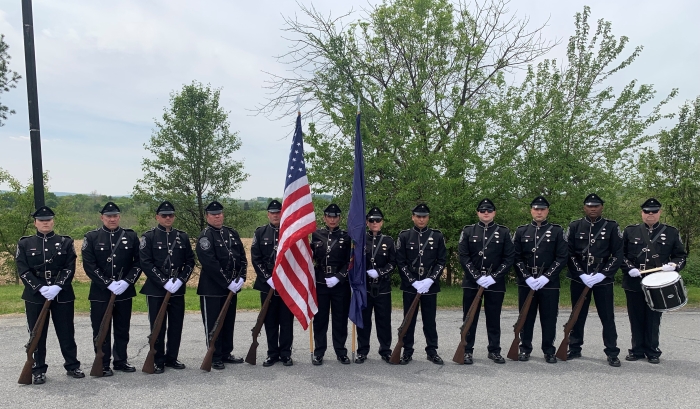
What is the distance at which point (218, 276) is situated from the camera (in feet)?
19.4

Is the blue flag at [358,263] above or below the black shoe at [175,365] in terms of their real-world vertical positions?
above

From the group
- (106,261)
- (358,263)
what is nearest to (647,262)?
(358,263)

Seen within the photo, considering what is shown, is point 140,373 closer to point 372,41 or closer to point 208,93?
point 372,41

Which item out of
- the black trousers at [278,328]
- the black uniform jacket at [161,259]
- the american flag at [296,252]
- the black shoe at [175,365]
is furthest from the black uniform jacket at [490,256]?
the black shoe at [175,365]

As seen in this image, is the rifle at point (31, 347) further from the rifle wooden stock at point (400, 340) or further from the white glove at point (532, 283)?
the white glove at point (532, 283)

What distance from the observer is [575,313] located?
610 cm

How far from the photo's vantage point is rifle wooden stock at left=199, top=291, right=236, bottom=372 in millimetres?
5656

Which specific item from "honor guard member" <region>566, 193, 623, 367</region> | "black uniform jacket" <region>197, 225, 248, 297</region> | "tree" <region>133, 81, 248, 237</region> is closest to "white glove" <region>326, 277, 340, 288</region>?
"black uniform jacket" <region>197, 225, 248, 297</region>

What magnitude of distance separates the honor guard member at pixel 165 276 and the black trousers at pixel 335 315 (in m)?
1.61

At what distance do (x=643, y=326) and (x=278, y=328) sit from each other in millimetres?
4547

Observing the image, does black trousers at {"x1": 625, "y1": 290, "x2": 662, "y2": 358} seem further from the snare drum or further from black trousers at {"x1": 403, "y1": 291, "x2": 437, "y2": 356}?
black trousers at {"x1": 403, "y1": 291, "x2": 437, "y2": 356}

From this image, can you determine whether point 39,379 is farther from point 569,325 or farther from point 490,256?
point 569,325

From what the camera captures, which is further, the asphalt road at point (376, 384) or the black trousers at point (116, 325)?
the black trousers at point (116, 325)

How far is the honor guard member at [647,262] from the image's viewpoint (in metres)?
6.14
